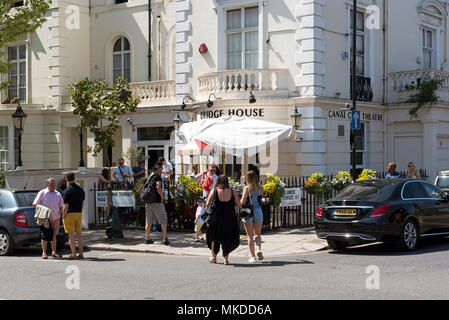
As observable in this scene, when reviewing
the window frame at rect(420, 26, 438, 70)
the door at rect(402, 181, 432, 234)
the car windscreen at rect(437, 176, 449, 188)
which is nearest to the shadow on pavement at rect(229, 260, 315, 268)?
the door at rect(402, 181, 432, 234)

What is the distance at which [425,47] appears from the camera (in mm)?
25234

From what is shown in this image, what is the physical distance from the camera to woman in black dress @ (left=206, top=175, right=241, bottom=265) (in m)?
11.6

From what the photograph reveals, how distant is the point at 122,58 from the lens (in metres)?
27.1

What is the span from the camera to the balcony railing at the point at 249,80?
20.5m

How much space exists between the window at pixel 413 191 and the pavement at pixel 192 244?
2.15m

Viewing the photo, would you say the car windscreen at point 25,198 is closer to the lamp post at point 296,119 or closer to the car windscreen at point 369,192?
the car windscreen at point 369,192

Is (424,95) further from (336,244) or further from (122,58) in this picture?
(122,58)

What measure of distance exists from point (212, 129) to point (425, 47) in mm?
11799

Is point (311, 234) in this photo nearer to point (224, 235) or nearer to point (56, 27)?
point (224, 235)

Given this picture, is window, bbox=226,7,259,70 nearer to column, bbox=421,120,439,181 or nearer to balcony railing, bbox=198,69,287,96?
balcony railing, bbox=198,69,287,96

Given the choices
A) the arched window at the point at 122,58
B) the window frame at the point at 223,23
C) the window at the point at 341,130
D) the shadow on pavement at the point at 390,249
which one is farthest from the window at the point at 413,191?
the arched window at the point at 122,58

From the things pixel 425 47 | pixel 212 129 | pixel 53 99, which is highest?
pixel 425 47

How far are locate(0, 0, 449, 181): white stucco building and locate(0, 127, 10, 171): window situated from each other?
0.05 metres
